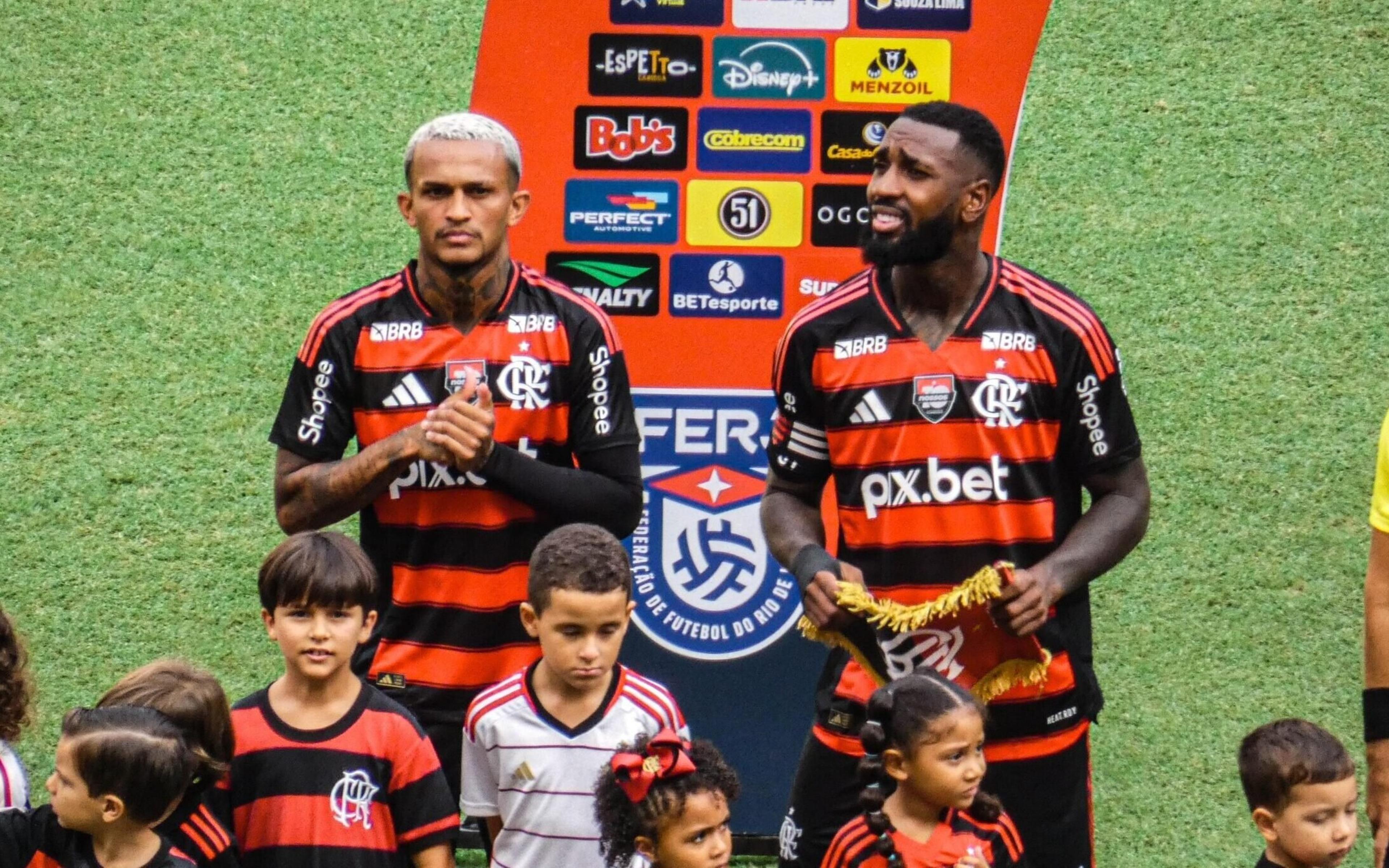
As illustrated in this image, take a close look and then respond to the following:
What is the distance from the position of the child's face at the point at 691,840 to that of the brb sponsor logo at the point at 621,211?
1.78m

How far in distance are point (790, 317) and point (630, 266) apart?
0.40 meters

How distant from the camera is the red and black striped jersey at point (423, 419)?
3.26 meters

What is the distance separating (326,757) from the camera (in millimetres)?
2986

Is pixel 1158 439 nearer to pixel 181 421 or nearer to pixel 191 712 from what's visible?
pixel 181 421

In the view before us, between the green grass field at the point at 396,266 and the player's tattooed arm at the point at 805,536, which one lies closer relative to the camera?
the player's tattooed arm at the point at 805,536

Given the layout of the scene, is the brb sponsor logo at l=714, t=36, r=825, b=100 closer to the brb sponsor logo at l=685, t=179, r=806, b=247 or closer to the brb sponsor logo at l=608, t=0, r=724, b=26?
the brb sponsor logo at l=608, t=0, r=724, b=26

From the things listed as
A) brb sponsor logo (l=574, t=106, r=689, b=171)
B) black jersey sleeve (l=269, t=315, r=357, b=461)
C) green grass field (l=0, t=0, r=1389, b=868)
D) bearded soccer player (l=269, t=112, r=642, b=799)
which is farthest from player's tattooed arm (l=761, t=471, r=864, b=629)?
green grass field (l=0, t=0, r=1389, b=868)

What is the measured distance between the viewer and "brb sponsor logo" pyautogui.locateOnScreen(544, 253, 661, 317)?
169 inches

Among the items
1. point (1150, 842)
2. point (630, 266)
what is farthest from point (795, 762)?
point (630, 266)

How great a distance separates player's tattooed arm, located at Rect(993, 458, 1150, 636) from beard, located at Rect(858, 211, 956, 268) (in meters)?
0.48

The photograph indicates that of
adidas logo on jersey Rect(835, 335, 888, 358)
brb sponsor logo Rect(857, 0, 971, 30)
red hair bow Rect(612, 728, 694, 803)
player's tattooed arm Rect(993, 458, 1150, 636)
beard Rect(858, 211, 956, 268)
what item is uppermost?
brb sponsor logo Rect(857, 0, 971, 30)

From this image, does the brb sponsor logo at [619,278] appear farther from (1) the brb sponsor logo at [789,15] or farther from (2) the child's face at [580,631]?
(2) the child's face at [580,631]

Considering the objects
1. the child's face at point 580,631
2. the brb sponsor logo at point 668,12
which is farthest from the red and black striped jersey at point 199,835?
the brb sponsor logo at point 668,12

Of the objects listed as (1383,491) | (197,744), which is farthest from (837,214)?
(197,744)
